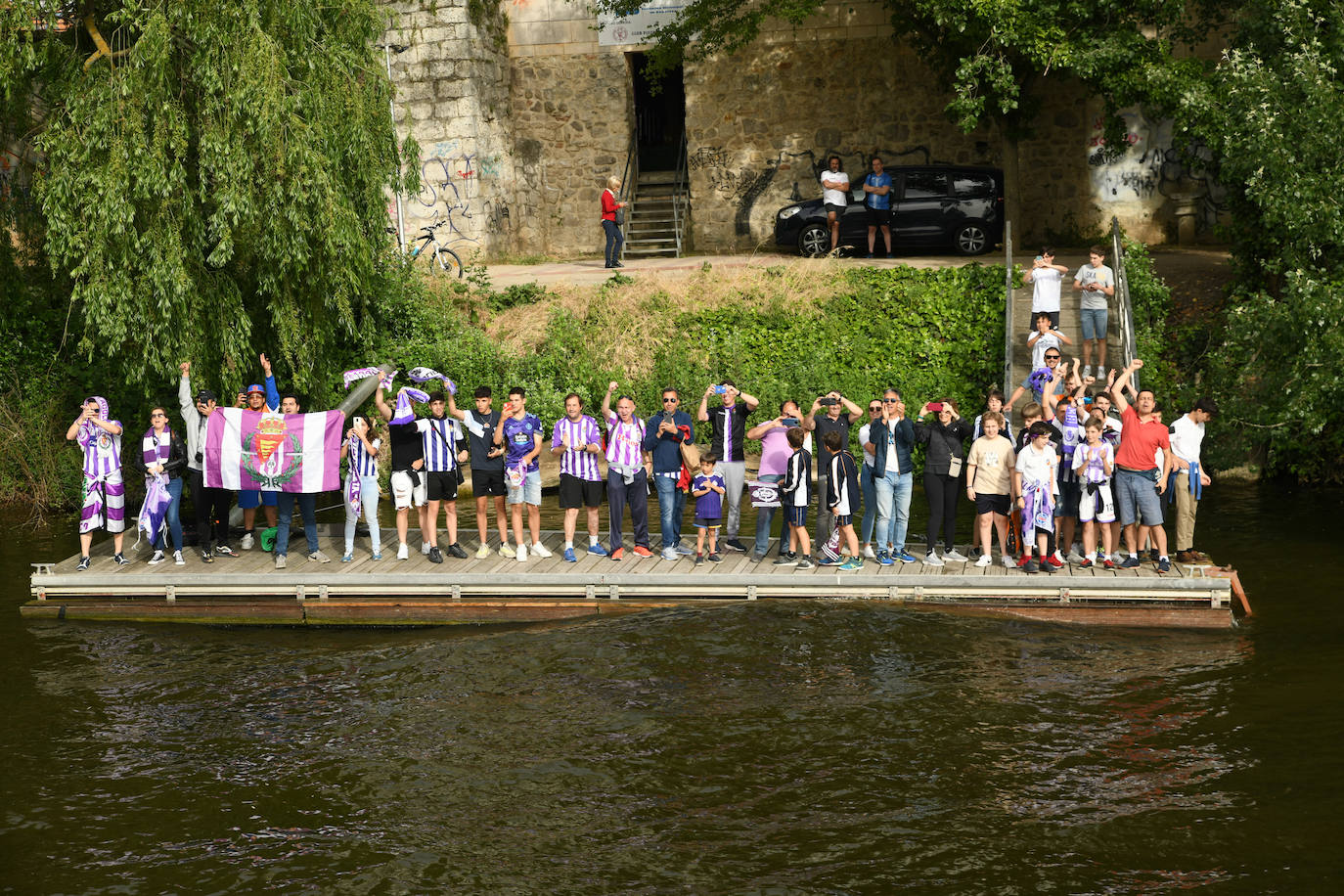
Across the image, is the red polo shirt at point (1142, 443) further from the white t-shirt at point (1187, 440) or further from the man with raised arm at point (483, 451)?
the man with raised arm at point (483, 451)

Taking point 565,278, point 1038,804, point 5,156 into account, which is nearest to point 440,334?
point 565,278

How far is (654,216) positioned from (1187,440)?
1630 centimetres

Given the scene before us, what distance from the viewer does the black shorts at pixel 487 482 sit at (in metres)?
13.4

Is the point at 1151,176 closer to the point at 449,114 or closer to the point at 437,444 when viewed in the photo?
the point at 449,114

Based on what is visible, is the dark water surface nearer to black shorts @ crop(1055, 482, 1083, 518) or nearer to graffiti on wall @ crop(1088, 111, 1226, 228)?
black shorts @ crop(1055, 482, 1083, 518)

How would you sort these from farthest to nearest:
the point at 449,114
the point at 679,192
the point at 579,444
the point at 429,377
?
the point at 679,192, the point at 449,114, the point at 429,377, the point at 579,444

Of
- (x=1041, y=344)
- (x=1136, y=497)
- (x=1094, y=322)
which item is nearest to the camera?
(x=1136, y=497)

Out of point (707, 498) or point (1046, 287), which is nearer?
point (707, 498)

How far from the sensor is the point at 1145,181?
80.6ft

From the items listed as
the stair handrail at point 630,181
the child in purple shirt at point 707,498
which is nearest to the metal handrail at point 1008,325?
the child in purple shirt at point 707,498

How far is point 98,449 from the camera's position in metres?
13.8

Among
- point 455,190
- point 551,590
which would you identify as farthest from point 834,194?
point 551,590

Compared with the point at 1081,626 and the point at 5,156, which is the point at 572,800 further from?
the point at 5,156

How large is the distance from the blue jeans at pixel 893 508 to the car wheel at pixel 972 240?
1130cm
